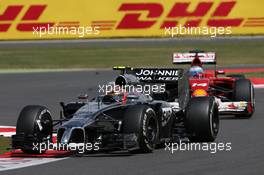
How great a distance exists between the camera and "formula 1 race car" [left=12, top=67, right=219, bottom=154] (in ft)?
44.9

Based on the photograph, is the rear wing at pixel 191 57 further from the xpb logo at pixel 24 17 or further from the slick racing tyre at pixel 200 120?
the xpb logo at pixel 24 17

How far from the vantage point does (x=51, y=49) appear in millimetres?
46062

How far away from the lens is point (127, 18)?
48062 mm

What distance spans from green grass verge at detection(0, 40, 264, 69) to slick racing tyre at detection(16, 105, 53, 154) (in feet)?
82.1

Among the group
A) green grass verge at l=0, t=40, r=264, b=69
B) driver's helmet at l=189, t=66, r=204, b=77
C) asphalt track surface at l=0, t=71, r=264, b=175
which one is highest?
green grass verge at l=0, t=40, r=264, b=69

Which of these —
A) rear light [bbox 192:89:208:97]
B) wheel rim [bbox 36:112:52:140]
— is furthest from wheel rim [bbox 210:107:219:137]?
rear light [bbox 192:89:208:97]

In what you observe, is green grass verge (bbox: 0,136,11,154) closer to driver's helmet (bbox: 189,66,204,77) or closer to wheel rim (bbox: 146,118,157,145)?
wheel rim (bbox: 146,118,157,145)

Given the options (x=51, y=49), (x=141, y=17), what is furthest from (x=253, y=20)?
(x=51, y=49)

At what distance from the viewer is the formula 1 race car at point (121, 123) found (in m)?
13.7

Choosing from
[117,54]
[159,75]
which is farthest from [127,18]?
[159,75]

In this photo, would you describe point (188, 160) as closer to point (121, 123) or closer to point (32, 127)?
point (121, 123)

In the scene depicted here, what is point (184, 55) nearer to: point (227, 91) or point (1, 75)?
point (227, 91)

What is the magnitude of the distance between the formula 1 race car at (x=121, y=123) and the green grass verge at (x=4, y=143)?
908mm

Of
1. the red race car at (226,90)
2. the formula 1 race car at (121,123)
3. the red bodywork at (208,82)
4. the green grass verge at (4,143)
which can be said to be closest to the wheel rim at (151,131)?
the formula 1 race car at (121,123)
